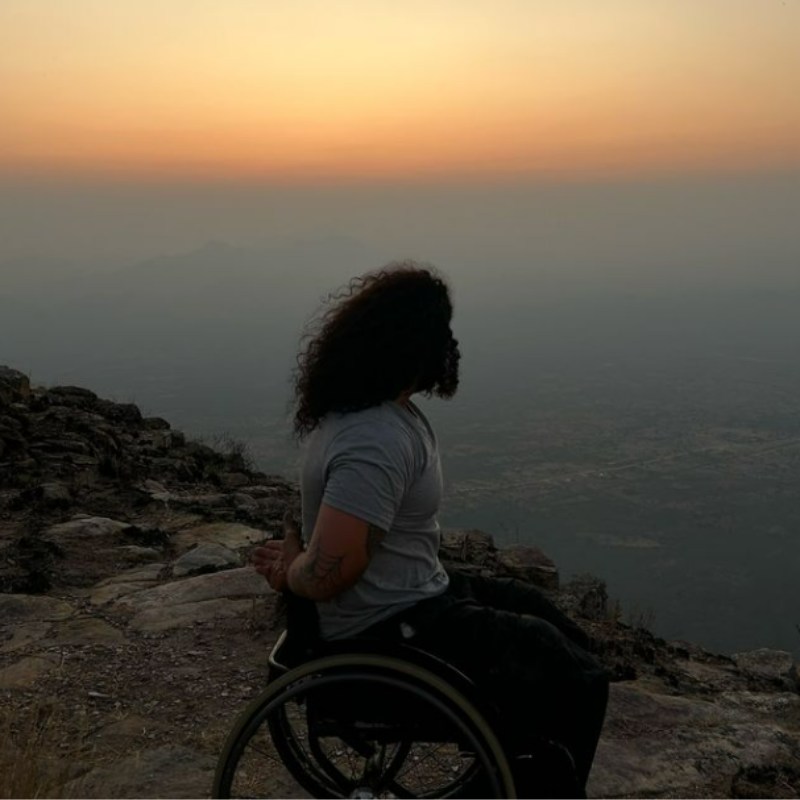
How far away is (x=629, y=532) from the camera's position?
65.9 metres

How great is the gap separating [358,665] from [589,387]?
458 feet

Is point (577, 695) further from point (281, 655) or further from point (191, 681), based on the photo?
point (191, 681)

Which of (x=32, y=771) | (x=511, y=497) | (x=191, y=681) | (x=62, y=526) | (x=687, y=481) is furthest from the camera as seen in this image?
(x=687, y=481)

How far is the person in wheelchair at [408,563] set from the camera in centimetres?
236

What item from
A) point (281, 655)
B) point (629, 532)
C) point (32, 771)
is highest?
point (281, 655)

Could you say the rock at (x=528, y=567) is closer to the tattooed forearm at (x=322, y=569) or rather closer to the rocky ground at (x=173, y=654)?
the rocky ground at (x=173, y=654)

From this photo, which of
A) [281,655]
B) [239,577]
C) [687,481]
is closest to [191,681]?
[239,577]

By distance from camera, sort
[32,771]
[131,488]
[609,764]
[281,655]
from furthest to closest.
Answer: [131,488]
[609,764]
[32,771]
[281,655]

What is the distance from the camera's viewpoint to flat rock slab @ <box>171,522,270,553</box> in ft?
22.2

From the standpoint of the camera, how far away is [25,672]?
14.6 ft

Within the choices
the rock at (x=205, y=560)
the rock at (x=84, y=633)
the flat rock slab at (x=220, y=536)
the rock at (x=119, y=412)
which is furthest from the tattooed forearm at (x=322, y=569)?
the rock at (x=119, y=412)

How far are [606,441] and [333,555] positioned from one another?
101 meters

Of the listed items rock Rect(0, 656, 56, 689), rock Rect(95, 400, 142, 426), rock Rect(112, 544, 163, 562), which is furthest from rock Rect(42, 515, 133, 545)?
rock Rect(95, 400, 142, 426)

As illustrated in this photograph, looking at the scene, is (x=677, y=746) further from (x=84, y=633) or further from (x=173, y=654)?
(x=84, y=633)
